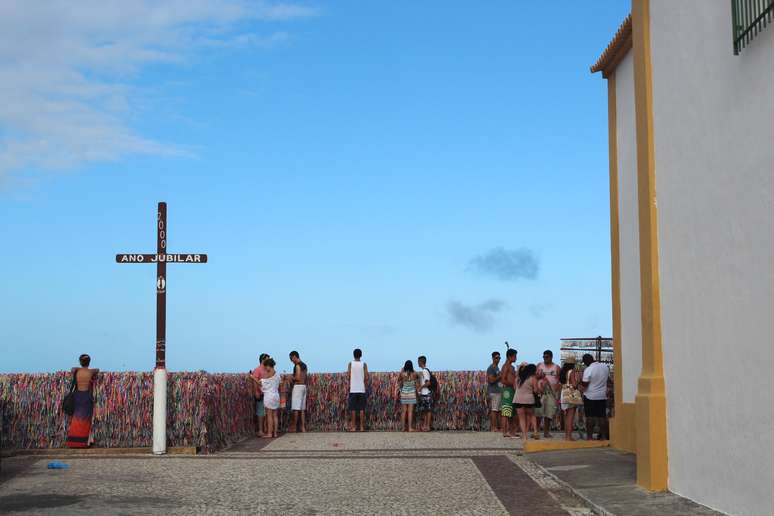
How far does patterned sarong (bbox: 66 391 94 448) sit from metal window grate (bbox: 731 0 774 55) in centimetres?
1221

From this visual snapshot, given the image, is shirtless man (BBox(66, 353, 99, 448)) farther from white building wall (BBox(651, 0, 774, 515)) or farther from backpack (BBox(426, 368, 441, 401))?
white building wall (BBox(651, 0, 774, 515))

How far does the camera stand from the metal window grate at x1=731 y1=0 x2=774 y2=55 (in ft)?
27.5

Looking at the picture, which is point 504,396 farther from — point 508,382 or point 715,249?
point 715,249

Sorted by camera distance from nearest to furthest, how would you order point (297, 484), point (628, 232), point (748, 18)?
point (748, 18), point (297, 484), point (628, 232)

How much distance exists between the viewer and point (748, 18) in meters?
8.80

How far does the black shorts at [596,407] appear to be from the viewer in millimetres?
16906

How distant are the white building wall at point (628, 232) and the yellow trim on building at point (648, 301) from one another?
311cm

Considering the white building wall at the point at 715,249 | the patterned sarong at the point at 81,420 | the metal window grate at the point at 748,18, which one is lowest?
the patterned sarong at the point at 81,420

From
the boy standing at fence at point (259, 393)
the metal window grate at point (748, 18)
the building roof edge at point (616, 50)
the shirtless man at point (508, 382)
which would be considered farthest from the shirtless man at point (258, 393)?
the metal window grate at point (748, 18)

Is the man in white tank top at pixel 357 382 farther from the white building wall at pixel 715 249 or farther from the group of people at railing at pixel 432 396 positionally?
the white building wall at pixel 715 249

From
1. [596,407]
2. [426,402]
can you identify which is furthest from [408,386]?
[596,407]

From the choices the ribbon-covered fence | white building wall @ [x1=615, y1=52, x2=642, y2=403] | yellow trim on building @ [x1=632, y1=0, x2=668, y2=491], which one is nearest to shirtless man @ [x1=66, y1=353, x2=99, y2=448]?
the ribbon-covered fence

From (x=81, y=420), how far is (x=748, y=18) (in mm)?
12739

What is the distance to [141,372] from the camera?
16.9 m
